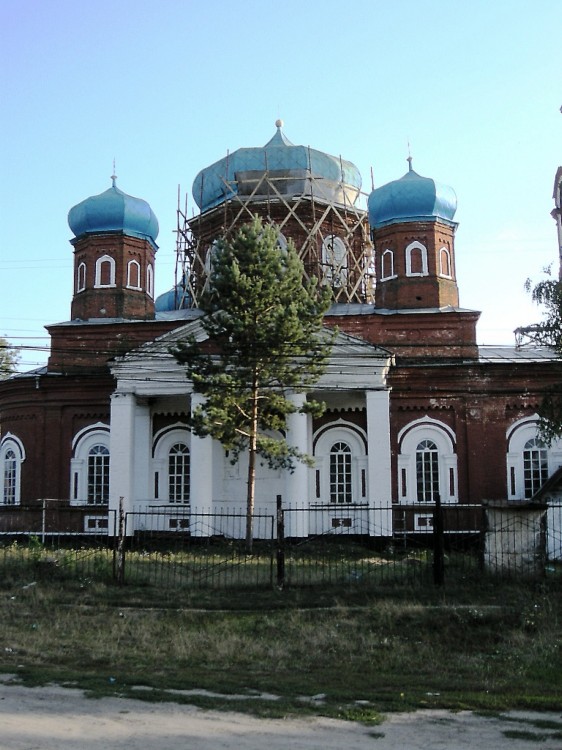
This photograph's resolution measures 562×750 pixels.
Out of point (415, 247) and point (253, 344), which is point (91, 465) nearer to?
point (253, 344)

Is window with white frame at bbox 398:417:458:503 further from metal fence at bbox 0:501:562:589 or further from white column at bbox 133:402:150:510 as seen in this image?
white column at bbox 133:402:150:510

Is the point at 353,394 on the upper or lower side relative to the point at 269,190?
lower

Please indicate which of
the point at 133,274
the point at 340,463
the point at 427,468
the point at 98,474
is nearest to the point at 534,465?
the point at 427,468

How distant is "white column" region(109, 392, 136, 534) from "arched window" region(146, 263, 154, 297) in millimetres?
5408

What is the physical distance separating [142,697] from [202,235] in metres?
25.8

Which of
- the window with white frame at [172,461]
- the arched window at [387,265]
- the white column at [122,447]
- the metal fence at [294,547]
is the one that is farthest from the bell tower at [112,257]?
the arched window at [387,265]

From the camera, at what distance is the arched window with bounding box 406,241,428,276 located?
2847cm

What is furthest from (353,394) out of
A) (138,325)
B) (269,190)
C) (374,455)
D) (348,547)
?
(269,190)

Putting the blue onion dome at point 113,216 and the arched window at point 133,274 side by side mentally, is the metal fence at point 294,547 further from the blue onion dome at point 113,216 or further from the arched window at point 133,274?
the blue onion dome at point 113,216

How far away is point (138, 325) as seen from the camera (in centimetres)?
2839

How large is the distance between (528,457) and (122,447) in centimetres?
1193

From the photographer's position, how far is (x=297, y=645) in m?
11.8

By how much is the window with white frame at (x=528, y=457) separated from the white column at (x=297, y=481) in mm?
6124

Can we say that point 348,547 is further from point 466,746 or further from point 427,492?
point 466,746
